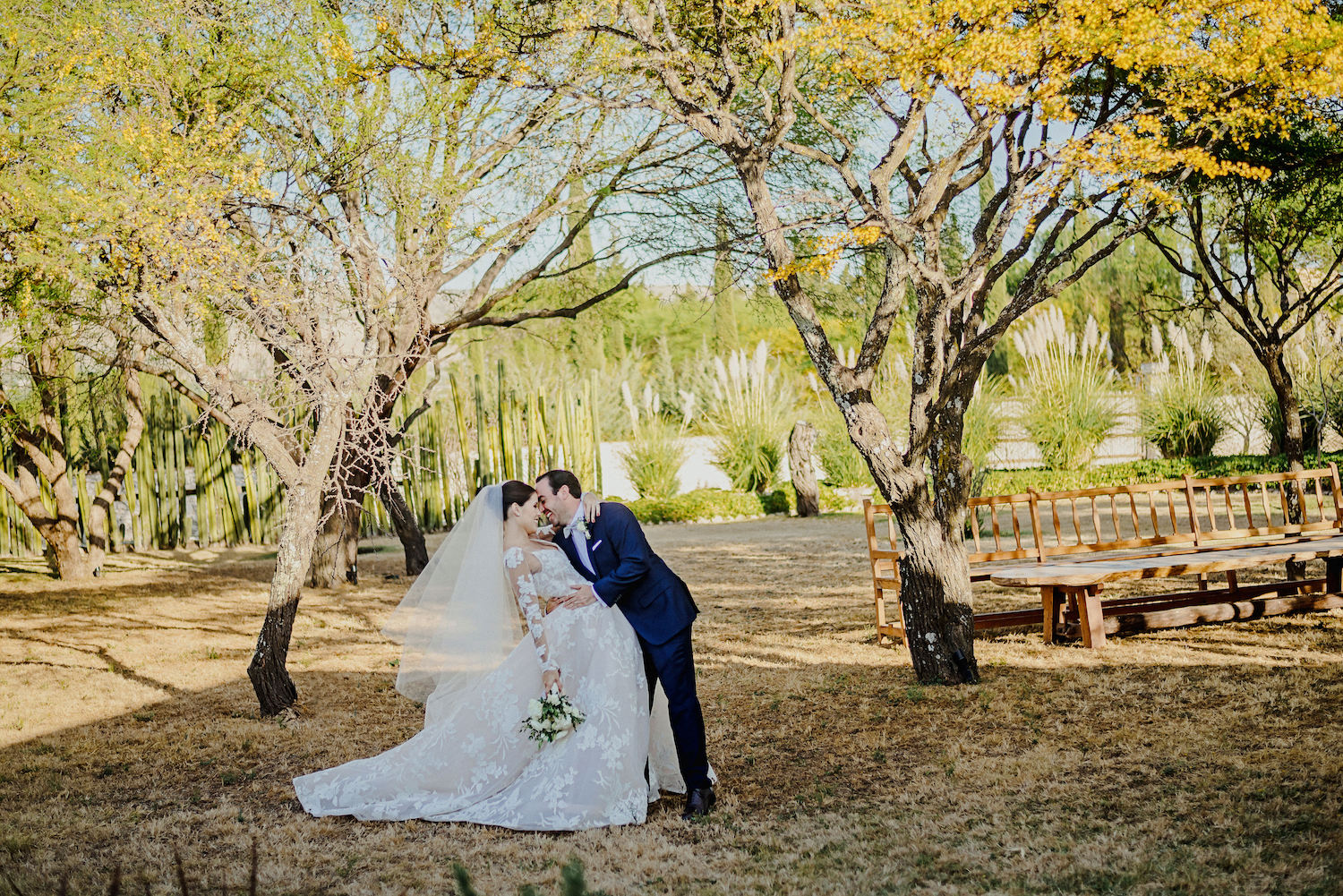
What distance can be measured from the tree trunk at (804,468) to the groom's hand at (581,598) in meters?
13.6

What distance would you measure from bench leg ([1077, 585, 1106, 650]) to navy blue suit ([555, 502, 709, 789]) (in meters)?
3.38

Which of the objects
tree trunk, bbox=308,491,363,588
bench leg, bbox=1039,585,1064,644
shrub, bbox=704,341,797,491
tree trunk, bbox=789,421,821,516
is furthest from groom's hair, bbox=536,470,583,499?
shrub, bbox=704,341,797,491

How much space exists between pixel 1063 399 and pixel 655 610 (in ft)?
42.8

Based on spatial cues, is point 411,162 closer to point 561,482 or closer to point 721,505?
point 561,482

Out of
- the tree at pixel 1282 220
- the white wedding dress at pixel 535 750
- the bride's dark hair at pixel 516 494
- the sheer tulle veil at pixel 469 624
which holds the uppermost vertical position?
the tree at pixel 1282 220

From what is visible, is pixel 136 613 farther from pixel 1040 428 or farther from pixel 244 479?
pixel 1040 428

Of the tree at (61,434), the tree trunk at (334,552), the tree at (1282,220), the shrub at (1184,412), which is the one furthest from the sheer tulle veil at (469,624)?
the shrub at (1184,412)

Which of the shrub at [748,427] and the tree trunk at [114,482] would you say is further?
the shrub at [748,427]

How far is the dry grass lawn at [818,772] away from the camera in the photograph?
3496 millimetres

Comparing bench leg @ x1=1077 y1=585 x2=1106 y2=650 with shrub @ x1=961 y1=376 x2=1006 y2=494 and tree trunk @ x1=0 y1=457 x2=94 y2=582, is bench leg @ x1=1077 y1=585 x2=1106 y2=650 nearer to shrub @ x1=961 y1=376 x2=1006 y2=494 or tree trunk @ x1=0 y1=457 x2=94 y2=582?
shrub @ x1=961 y1=376 x2=1006 y2=494

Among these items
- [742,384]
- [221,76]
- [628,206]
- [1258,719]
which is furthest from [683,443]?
[1258,719]

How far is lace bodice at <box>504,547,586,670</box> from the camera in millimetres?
4449

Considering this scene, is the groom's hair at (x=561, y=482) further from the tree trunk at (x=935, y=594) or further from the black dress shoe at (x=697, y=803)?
the tree trunk at (x=935, y=594)

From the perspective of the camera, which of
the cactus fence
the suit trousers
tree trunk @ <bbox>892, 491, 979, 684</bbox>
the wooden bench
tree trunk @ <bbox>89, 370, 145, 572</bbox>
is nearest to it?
the suit trousers
